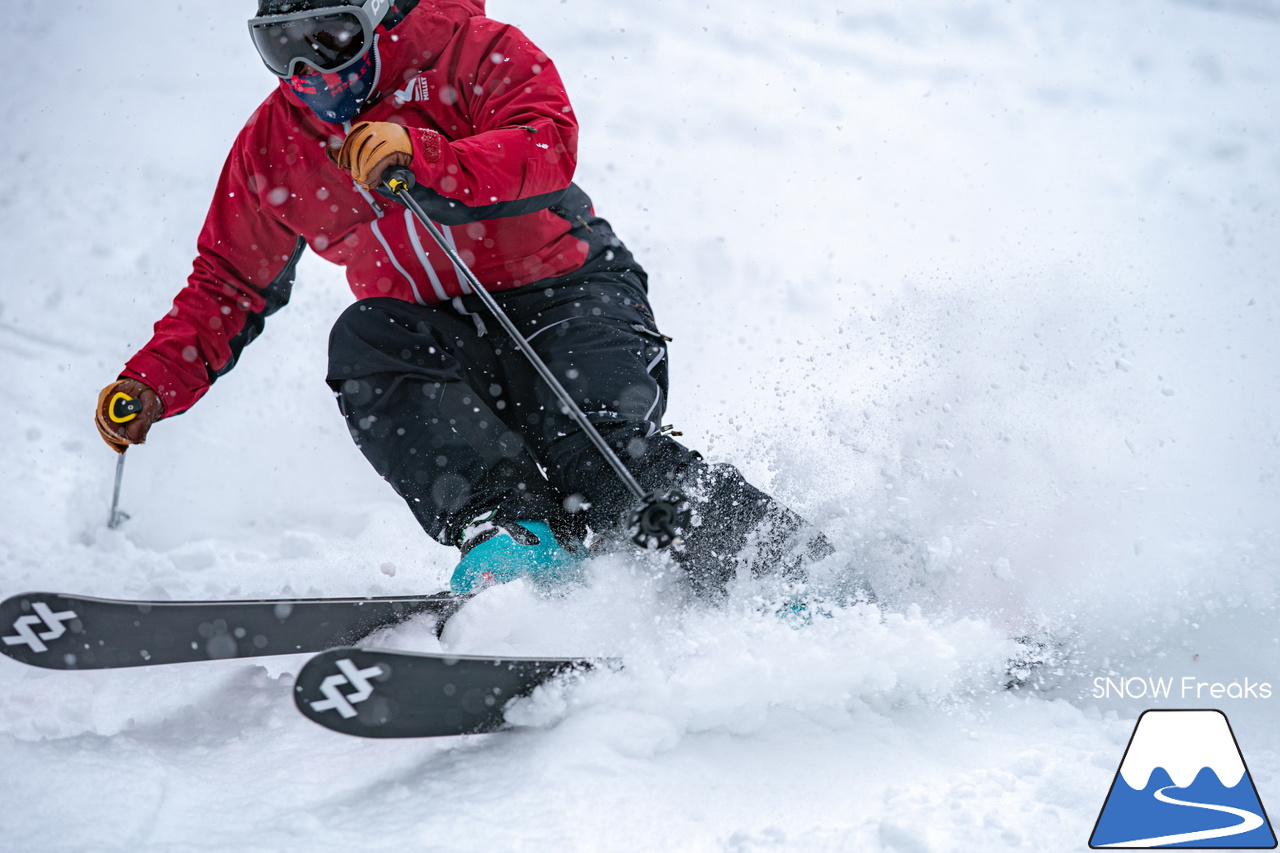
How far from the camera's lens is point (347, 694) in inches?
54.7

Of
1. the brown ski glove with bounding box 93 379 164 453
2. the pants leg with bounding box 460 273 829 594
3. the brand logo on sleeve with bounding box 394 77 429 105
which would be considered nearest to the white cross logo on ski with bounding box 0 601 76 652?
the brown ski glove with bounding box 93 379 164 453

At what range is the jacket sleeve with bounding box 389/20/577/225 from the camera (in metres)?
1.81

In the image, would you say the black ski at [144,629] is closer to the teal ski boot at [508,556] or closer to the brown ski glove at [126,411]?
the teal ski boot at [508,556]

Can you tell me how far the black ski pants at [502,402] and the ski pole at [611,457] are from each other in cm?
7

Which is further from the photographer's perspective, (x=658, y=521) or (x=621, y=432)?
(x=621, y=432)

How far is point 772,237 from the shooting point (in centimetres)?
572

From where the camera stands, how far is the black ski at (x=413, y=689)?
1367mm

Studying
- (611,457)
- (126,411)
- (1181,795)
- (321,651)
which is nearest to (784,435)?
(611,457)

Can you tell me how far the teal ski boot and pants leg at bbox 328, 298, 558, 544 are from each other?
1.8 inches

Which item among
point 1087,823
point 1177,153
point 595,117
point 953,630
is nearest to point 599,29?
point 595,117

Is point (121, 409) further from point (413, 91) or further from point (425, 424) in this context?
point (413, 91)

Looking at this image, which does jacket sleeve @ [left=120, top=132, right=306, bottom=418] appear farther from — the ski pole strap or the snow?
the snow

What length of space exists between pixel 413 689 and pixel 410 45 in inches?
63.8

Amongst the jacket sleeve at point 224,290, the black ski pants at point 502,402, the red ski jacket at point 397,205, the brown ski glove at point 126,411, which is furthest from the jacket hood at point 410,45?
the brown ski glove at point 126,411
